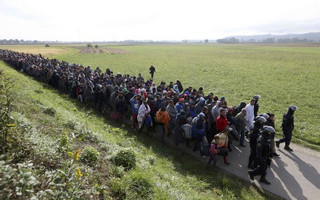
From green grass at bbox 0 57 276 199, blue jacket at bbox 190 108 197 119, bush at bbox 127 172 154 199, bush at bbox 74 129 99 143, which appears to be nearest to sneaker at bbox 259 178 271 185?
green grass at bbox 0 57 276 199

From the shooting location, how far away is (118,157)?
236 inches

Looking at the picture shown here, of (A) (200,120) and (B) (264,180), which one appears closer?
(B) (264,180)

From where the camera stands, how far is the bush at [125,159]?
19.3 feet

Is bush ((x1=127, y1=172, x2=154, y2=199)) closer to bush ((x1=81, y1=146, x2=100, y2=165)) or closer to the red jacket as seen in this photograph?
bush ((x1=81, y1=146, x2=100, y2=165))

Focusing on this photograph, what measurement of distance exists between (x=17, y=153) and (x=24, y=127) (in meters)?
1.17

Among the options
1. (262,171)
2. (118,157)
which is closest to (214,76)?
(262,171)

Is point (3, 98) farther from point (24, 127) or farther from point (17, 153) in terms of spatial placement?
point (24, 127)

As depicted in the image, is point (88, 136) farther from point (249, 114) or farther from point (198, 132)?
point (249, 114)

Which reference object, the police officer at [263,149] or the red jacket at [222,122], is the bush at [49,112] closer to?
the red jacket at [222,122]

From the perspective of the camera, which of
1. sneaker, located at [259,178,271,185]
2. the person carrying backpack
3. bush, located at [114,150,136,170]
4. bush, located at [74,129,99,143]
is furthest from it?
the person carrying backpack

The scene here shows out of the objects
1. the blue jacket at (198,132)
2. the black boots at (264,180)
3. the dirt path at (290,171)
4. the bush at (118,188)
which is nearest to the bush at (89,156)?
the bush at (118,188)

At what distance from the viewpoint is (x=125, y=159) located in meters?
5.91

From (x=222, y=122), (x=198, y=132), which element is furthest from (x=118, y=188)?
(x=222, y=122)

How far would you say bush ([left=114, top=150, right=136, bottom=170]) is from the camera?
5.89 m
